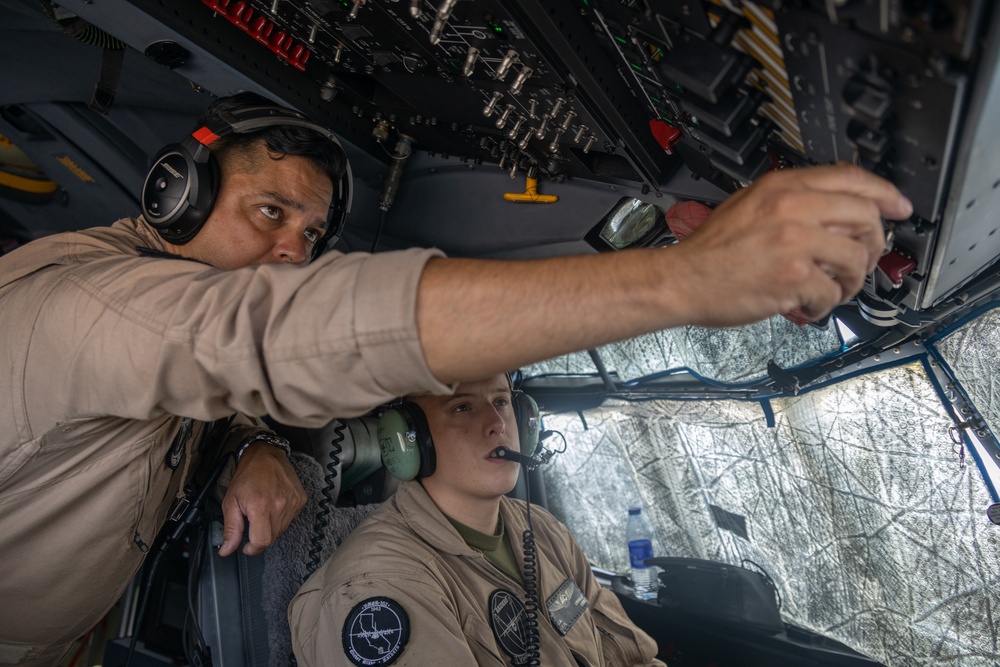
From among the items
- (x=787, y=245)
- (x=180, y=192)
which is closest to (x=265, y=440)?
(x=180, y=192)

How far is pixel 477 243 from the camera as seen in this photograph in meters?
2.19

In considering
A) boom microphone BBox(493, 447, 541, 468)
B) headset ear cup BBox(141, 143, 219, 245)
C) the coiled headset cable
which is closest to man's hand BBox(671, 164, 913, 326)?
headset ear cup BBox(141, 143, 219, 245)

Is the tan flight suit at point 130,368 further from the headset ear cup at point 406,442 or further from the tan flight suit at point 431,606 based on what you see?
the headset ear cup at point 406,442

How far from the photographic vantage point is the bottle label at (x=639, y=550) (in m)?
2.84

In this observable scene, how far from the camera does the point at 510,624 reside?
1.70 meters

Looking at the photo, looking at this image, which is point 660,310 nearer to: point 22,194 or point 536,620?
point 536,620

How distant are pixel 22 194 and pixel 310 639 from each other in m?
2.04

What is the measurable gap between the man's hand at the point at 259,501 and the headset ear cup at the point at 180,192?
20.3 inches

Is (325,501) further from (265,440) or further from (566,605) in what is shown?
(566,605)

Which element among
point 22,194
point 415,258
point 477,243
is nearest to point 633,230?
point 477,243

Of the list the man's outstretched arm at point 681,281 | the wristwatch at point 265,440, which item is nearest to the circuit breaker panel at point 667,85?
the man's outstretched arm at point 681,281

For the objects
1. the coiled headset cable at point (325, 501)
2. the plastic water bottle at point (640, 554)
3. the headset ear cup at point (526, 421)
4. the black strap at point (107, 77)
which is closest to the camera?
the black strap at point (107, 77)

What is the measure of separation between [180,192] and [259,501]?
24.8 inches

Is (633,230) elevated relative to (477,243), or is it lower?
elevated
